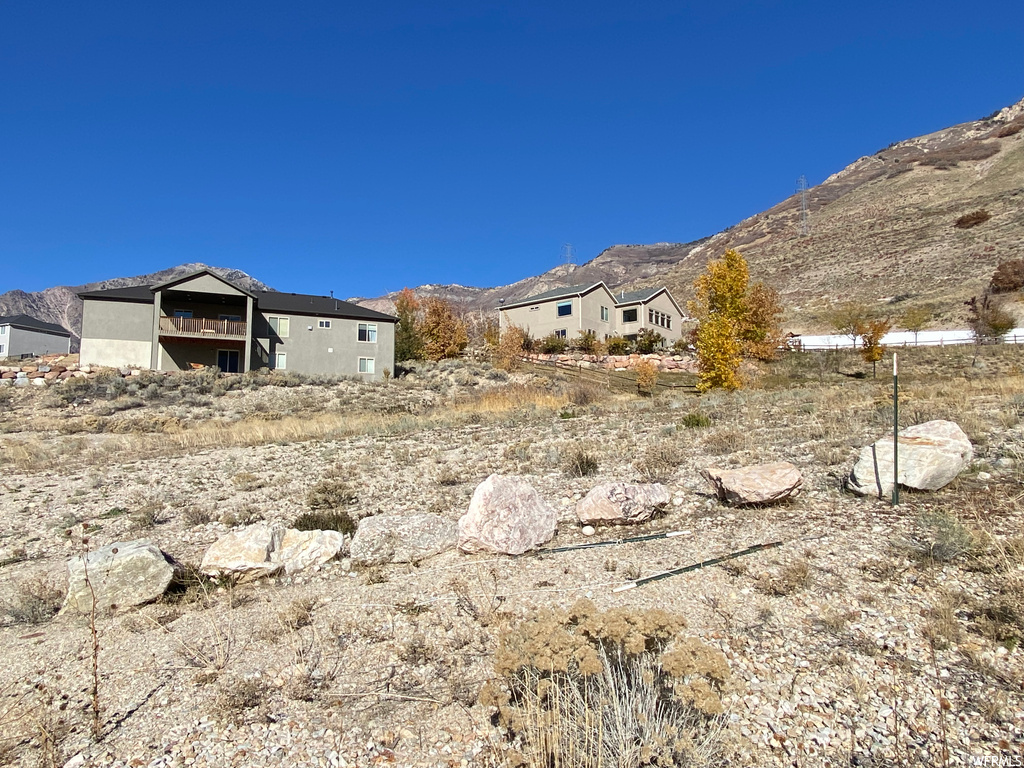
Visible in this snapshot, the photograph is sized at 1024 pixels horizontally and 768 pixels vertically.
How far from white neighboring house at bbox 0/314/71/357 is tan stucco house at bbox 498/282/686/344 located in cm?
4545

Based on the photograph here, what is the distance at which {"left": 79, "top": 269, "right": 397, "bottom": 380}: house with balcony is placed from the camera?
109 feet

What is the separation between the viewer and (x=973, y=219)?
57188mm

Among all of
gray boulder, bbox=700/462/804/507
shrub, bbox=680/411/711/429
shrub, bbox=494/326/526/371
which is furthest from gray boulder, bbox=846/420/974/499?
shrub, bbox=494/326/526/371

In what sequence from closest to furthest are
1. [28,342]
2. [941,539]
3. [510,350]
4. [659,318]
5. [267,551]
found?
1. [941,539]
2. [267,551]
3. [510,350]
4. [659,318]
5. [28,342]

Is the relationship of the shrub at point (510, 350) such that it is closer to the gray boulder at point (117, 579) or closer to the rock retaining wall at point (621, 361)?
the rock retaining wall at point (621, 361)

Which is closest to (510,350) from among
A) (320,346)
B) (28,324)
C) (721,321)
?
(320,346)

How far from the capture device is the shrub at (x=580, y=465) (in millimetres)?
10297

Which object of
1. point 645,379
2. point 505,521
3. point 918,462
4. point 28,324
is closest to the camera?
point 505,521

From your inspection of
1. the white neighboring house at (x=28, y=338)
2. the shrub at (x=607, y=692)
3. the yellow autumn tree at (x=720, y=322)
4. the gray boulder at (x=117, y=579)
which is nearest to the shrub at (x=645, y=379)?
the yellow autumn tree at (x=720, y=322)

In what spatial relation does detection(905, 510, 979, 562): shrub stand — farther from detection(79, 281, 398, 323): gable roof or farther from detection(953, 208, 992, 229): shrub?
detection(953, 208, 992, 229): shrub

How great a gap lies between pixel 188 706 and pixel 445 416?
16.8 meters

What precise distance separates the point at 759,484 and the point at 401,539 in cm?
492

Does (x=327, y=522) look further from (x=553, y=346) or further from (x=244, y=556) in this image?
(x=553, y=346)

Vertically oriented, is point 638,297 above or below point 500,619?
A: above
